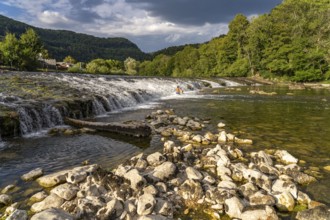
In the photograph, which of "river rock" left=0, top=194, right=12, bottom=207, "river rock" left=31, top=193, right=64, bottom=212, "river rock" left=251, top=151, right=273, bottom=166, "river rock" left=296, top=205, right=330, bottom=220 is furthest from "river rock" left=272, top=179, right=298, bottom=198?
"river rock" left=0, top=194, right=12, bottom=207

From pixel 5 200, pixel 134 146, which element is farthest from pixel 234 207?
pixel 134 146

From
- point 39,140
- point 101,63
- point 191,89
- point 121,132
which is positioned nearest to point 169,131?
point 121,132

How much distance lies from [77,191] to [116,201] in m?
1.56

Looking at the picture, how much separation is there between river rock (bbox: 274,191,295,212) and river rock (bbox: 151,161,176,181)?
10.7ft

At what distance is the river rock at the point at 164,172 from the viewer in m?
8.26

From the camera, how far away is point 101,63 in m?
97.3

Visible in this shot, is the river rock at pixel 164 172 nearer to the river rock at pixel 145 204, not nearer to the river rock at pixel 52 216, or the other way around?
the river rock at pixel 145 204

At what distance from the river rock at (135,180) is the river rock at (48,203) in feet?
6.44

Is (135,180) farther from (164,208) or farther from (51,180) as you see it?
(51,180)

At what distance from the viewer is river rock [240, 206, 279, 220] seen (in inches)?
248

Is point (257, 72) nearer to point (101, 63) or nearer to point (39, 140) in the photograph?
point (101, 63)

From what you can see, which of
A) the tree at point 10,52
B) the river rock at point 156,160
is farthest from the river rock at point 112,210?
the tree at point 10,52

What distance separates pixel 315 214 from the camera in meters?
6.30

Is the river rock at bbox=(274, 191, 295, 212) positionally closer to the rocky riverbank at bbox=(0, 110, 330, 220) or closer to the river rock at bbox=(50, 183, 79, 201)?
the rocky riverbank at bbox=(0, 110, 330, 220)
